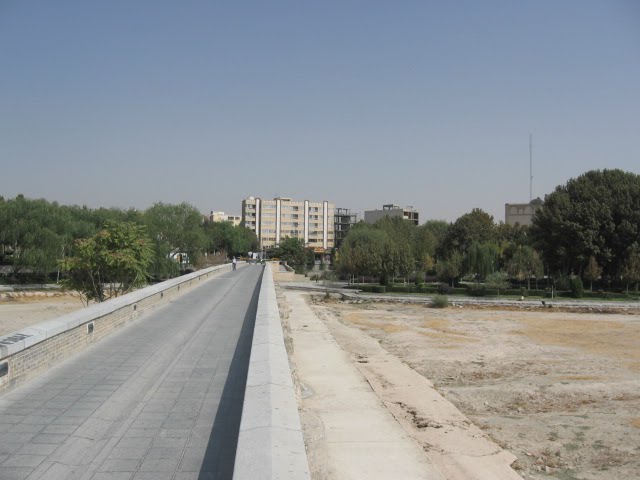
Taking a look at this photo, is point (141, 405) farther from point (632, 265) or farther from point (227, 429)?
point (632, 265)

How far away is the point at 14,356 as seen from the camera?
21.5ft

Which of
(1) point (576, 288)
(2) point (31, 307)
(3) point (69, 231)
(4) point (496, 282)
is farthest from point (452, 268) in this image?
(2) point (31, 307)

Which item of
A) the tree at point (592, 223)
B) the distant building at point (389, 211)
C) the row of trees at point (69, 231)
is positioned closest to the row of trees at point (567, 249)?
the tree at point (592, 223)

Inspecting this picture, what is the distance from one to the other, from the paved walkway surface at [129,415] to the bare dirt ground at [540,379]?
530 cm

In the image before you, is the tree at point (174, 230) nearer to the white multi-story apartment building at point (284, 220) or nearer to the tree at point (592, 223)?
the tree at point (592, 223)

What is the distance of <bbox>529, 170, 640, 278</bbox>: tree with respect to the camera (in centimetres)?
4978

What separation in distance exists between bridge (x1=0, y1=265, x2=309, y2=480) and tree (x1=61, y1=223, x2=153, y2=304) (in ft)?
42.0

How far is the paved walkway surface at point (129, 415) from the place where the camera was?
15.3ft

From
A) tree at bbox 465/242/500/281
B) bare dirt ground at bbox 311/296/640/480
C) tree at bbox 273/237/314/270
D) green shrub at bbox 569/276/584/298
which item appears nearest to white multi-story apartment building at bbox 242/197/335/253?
tree at bbox 273/237/314/270

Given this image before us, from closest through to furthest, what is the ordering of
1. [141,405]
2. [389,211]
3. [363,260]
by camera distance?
[141,405]
[363,260]
[389,211]

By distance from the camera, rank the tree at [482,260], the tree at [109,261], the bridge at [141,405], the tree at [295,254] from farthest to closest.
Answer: the tree at [295,254], the tree at [482,260], the tree at [109,261], the bridge at [141,405]

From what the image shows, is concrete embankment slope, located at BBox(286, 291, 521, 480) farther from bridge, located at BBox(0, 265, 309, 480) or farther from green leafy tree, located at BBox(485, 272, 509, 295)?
green leafy tree, located at BBox(485, 272, 509, 295)

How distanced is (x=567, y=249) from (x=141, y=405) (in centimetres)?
5120

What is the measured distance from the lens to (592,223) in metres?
49.9
